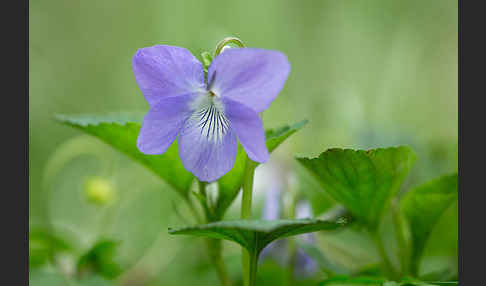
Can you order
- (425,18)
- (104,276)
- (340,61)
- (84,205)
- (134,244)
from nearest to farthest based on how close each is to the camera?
(104,276), (134,244), (84,205), (425,18), (340,61)

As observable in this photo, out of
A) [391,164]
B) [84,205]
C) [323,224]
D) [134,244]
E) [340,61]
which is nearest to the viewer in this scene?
Result: [323,224]

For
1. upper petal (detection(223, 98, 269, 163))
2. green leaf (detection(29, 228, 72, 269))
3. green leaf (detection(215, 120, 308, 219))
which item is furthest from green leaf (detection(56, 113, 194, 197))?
green leaf (detection(29, 228, 72, 269))

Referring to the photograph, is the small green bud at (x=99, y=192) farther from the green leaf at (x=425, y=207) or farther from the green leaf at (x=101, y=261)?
the green leaf at (x=425, y=207)

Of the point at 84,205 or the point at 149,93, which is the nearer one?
the point at 149,93

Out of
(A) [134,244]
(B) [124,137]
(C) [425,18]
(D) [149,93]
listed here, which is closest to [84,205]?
(A) [134,244]

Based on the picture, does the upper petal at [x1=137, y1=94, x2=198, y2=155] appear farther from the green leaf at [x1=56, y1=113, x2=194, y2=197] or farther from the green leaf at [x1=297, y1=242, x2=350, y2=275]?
the green leaf at [x1=297, y1=242, x2=350, y2=275]

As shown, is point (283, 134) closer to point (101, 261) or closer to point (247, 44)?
point (101, 261)

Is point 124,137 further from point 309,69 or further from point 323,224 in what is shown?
point 309,69
